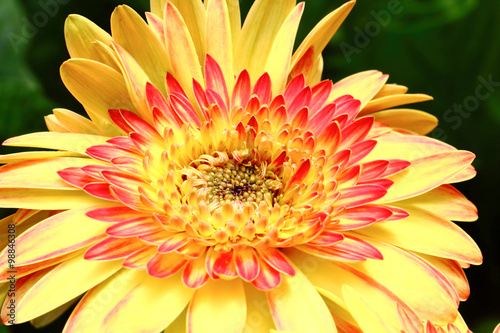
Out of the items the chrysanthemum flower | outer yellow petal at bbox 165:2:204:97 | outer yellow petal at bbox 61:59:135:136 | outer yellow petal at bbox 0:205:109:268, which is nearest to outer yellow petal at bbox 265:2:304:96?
the chrysanthemum flower

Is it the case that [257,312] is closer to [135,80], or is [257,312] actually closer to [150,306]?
[150,306]

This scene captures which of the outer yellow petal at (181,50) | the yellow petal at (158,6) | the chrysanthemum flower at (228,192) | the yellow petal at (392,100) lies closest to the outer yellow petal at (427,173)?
the chrysanthemum flower at (228,192)

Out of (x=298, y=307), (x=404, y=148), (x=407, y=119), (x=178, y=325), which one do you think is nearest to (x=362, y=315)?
(x=298, y=307)

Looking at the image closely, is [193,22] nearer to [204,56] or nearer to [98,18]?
[204,56]

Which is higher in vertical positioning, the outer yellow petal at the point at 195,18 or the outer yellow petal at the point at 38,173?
the outer yellow petal at the point at 195,18

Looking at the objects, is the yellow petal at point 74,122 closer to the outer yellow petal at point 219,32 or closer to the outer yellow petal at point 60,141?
the outer yellow petal at point 60,141

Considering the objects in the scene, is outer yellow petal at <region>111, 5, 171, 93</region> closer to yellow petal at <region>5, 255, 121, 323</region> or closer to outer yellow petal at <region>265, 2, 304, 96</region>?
A: outer yellow petal at <region>265, 2, 304, 96</region>
